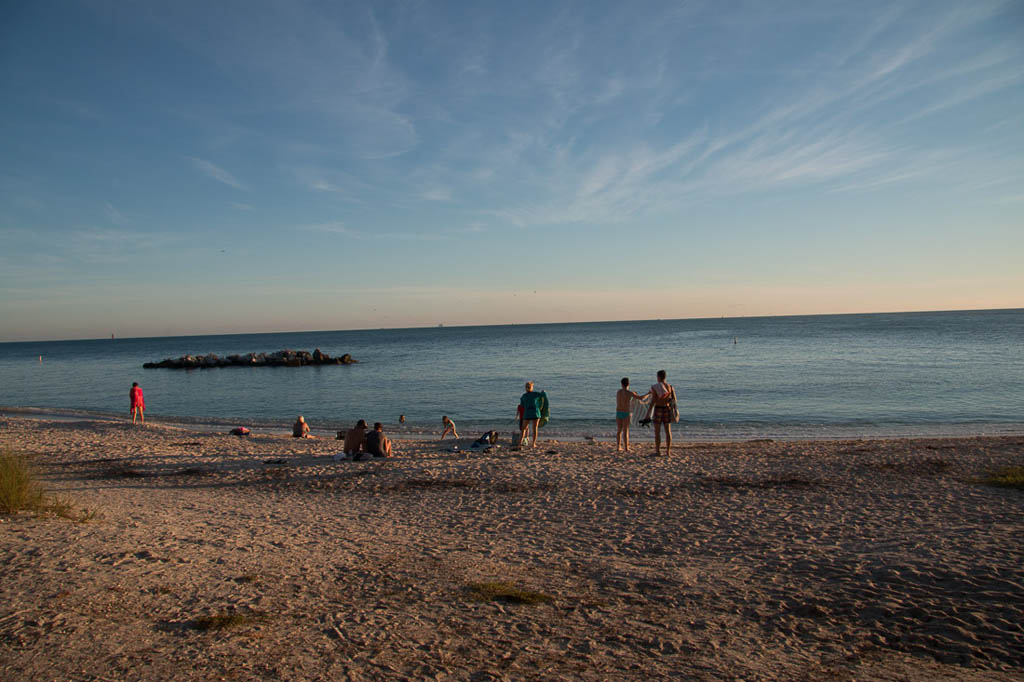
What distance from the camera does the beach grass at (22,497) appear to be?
777 cm

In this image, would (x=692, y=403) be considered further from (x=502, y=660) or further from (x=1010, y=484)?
(x=502, y=660)

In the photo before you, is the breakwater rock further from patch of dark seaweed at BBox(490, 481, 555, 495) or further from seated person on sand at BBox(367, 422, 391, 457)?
patch of dark seaweed at BBox(490, 481, 555, 495)

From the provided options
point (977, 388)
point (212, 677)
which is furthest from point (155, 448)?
point (977, 388)

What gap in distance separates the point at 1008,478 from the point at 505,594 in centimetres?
932

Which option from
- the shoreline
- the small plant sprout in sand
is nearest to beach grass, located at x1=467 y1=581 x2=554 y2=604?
the small plant sprout in sand

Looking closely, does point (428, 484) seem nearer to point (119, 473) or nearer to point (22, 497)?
point (22, 497)

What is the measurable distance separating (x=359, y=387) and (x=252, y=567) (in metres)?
32.1

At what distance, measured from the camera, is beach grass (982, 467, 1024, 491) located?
31.3ft

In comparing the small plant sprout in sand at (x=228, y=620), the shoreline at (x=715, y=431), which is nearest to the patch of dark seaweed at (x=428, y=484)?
the small plant sprout in sand at (x=228, y=620)

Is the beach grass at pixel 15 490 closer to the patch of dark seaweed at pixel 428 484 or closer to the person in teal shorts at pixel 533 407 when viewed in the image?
the patch of dark seaweed at pixel 428 484

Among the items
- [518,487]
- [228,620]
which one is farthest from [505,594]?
[518,487]

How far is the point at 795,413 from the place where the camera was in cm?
2277

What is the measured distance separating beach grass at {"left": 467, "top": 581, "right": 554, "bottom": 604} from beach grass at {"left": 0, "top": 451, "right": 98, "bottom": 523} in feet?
18.5

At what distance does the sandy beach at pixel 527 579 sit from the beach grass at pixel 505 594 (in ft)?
0.10
